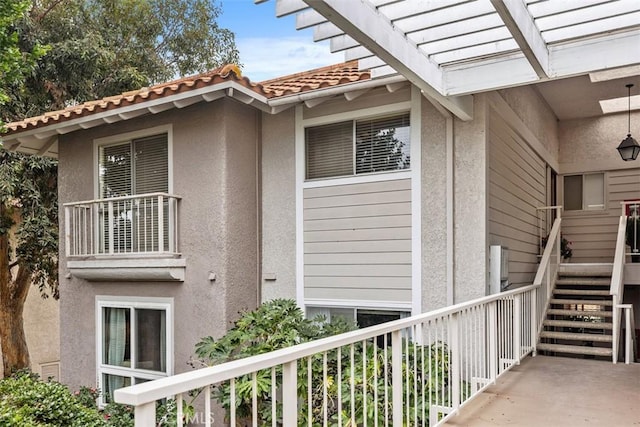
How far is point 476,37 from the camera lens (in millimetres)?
4840

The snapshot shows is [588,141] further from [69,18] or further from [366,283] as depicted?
[69,18]

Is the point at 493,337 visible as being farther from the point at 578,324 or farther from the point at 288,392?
the point at 288,392

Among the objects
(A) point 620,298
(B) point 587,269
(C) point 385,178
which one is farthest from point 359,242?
(B) point 587,269

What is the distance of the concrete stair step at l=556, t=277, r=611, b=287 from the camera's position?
28.6 feet

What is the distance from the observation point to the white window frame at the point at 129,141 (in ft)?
25.9

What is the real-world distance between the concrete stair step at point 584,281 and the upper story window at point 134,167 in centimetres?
703

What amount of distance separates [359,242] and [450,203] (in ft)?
4.58

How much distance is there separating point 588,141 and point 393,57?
826 centimetres

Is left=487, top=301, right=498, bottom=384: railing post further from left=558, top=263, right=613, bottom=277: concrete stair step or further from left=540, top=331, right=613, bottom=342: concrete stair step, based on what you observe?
left=558, top=263, right=613, bottom=277: concrete stair step

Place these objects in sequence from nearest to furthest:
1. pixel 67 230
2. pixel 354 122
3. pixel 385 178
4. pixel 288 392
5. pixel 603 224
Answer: pixel 288 392, pixel 385 178, pixel 354 122, pixel 67 230, pixel 603 224

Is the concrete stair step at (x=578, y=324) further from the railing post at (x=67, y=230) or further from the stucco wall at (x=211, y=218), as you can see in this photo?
the railing post at (x=67, y=230)

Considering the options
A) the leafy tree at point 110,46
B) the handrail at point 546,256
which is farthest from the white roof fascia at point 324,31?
the leafy tree at point 110,46

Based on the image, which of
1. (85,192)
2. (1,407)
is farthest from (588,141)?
(1,407)

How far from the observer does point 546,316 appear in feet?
26.8
